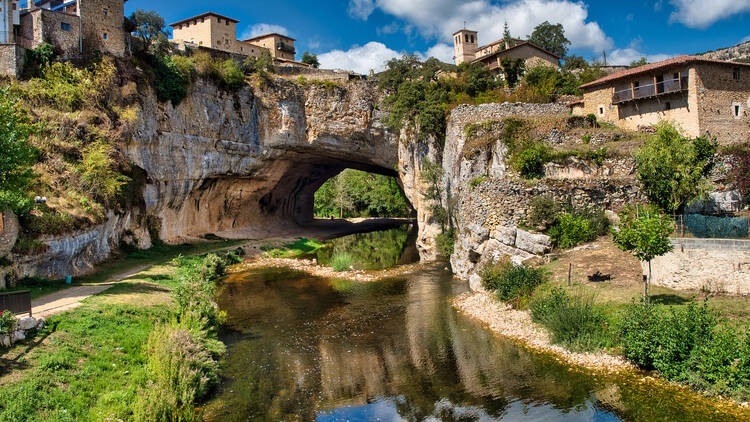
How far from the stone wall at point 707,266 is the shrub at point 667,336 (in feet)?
6.50

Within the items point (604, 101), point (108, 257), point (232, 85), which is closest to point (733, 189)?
point (604, 101)

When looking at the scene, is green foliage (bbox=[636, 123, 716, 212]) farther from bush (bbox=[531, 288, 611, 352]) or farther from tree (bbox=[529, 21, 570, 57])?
tree (bbox=[529, 21, 570, 57])

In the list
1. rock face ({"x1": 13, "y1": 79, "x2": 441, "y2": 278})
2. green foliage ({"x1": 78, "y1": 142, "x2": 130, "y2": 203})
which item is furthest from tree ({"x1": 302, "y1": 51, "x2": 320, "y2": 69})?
green foliage ({"x1": 78, "y1": 142, "x2": 130, "y2": 203})

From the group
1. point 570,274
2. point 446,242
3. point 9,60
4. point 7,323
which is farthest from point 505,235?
point 9,60

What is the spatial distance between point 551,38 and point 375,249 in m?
34.9

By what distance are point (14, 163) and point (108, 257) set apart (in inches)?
387

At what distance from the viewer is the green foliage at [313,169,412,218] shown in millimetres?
69250

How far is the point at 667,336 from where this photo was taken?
11031mm

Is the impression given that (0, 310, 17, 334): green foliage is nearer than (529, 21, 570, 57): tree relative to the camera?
Yes

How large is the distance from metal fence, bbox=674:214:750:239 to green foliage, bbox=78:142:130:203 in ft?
81.4

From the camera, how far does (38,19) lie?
28.5m

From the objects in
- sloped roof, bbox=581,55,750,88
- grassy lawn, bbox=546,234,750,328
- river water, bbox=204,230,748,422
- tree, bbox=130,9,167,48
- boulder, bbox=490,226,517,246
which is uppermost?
tree, bbox=130,9,167,48

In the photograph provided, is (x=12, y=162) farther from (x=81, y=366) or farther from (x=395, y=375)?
(x=395, y=375)

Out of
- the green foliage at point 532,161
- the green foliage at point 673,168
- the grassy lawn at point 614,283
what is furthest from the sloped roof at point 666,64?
the grassy lawn at point 614,283
